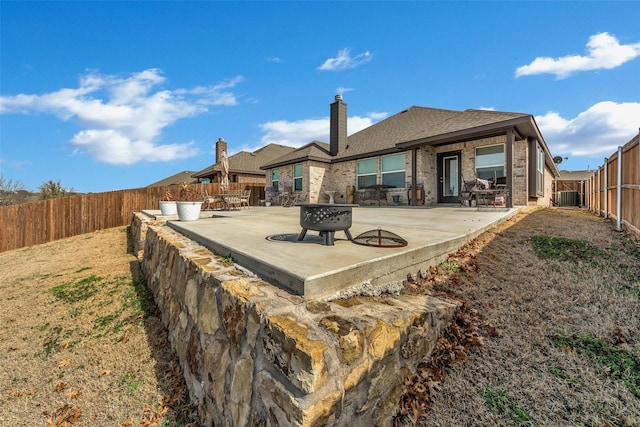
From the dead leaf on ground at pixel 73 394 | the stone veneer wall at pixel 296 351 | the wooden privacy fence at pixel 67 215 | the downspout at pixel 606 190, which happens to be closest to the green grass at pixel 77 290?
the dead leaf on ground at pixel 73 394

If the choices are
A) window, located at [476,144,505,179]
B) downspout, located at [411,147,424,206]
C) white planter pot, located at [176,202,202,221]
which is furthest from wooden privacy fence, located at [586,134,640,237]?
white planter pot, located at [176,202,202,221]

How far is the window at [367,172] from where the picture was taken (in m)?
13.0

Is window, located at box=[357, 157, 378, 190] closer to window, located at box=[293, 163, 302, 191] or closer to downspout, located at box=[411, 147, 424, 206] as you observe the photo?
downspout, located at box=[411, 147, 424, 206]

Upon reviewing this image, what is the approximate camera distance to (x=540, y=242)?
3.99 metres

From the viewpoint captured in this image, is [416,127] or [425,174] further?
[416,127]

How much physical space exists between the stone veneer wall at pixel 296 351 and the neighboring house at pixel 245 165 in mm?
18553

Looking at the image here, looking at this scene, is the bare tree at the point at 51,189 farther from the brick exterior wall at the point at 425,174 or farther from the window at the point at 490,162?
the window at the point at 490,162

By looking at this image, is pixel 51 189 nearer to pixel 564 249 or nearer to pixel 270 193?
pixel 270 193

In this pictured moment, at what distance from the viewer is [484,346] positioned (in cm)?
200

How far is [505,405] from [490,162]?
1048cm

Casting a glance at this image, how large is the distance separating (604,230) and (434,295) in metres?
5.24

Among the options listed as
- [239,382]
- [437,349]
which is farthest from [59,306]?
[437,349]

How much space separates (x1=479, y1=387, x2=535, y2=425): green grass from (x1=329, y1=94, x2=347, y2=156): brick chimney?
14102mm

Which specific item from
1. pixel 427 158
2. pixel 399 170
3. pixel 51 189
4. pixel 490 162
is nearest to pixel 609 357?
pixel 490 162
